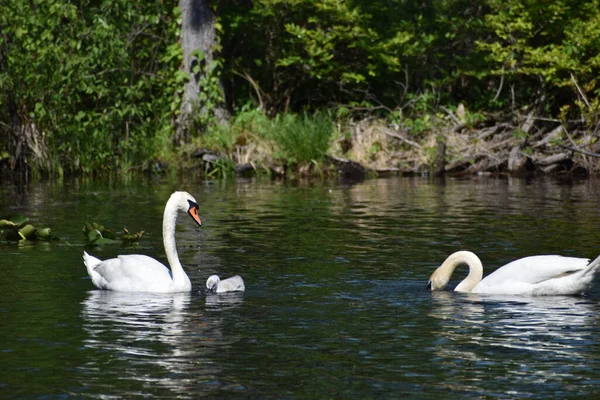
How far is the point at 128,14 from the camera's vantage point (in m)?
30.1

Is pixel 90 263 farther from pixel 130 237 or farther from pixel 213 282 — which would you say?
pixel 130 237

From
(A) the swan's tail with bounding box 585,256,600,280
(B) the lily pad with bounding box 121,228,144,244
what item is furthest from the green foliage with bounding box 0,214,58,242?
(A) the swan's tail with bounding box 585,256,600,280

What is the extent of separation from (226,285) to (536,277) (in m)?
3.03

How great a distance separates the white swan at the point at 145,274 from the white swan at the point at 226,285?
273 mm

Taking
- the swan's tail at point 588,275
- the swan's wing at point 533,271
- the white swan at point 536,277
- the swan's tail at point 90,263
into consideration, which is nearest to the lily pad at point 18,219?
the swan's tail at point 90,263

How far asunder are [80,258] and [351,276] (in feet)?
12.6

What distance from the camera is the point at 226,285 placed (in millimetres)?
11383

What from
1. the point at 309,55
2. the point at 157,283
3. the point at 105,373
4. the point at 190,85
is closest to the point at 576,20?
the point at 309,55

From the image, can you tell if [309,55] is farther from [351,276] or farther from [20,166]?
[351,276]

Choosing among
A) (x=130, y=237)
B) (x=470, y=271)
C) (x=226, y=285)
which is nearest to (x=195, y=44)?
(x=130, y=237)

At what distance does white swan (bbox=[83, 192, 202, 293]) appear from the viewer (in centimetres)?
1155

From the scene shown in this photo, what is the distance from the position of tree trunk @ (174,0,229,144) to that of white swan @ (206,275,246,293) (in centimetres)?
2075

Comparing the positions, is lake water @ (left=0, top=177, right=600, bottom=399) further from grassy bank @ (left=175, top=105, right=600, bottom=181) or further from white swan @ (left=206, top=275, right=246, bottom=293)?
grassy bank @ (left=175, top=105, right=600, bottom=181)

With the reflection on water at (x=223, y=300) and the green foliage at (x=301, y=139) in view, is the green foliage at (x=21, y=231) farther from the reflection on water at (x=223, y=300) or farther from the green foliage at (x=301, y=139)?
the green foliage at (x=301, y=139)
